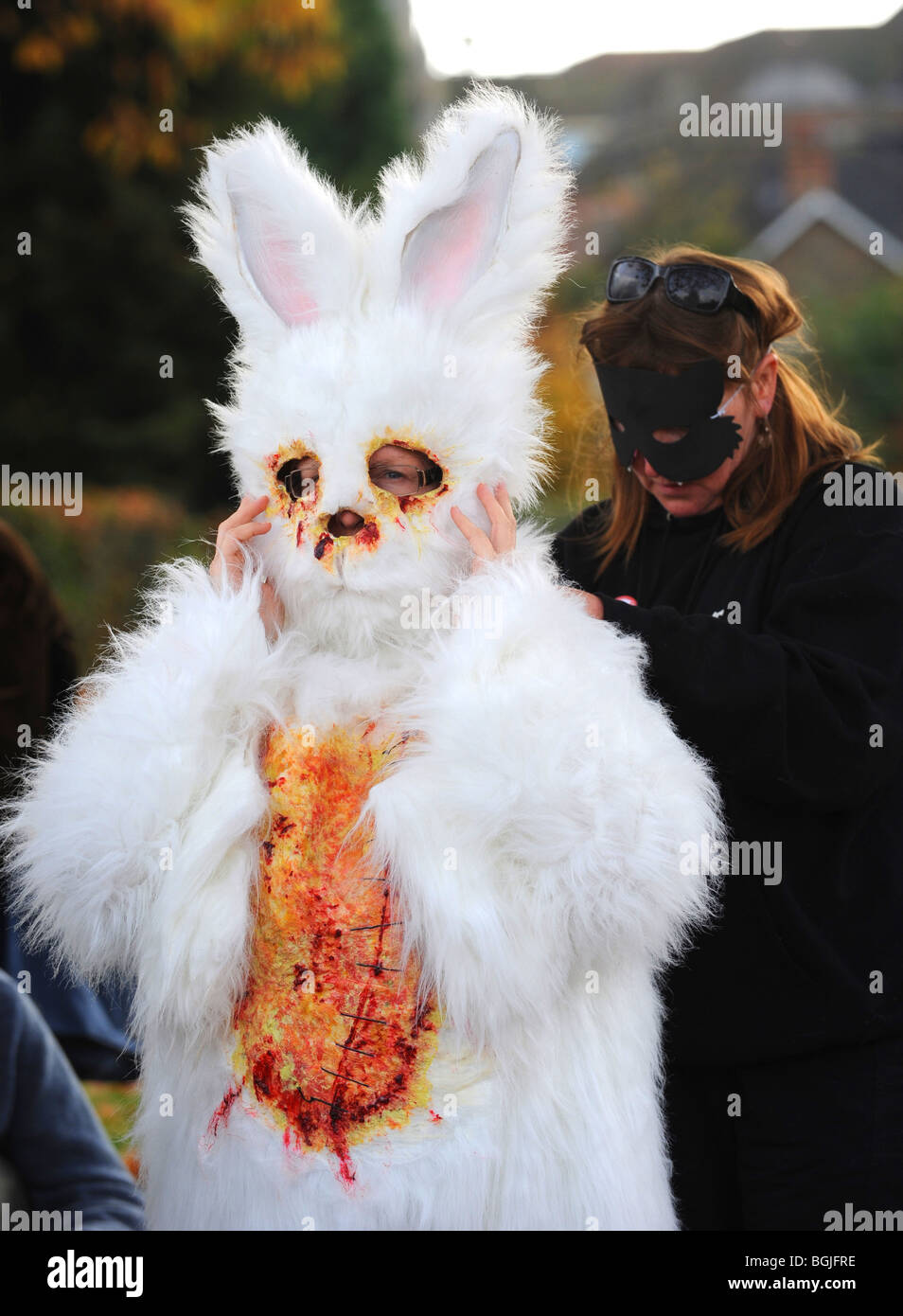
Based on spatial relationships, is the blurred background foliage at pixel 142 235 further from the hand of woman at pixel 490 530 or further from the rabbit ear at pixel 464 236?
the hand of woman at pixel 490 530

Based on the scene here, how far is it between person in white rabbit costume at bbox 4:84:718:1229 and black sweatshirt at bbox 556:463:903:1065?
0.48 feet

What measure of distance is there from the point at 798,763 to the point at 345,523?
87 cm

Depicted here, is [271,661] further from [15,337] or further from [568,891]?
[15,337]

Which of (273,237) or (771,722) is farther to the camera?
(273,237)

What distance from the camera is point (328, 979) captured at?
2082 millimetres

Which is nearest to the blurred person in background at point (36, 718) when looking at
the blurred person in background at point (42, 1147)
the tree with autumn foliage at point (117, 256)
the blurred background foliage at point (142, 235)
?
the blurred person in background at point (42, 1147)

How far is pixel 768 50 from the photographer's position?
44.5 m

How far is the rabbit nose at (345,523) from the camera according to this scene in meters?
2.15

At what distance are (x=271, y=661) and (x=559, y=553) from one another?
0.99m

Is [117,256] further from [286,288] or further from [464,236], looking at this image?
[464,236]

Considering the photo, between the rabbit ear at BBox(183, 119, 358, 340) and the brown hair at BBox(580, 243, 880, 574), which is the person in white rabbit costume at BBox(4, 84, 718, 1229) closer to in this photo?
the rabbit ear at BBox(183, 119, 358, 340)

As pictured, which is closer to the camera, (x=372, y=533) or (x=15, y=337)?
(x=372, y=533)

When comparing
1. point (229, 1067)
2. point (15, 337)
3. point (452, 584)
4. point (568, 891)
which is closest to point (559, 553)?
point (452, 584)

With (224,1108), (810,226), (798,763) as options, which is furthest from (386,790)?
(810,226)
